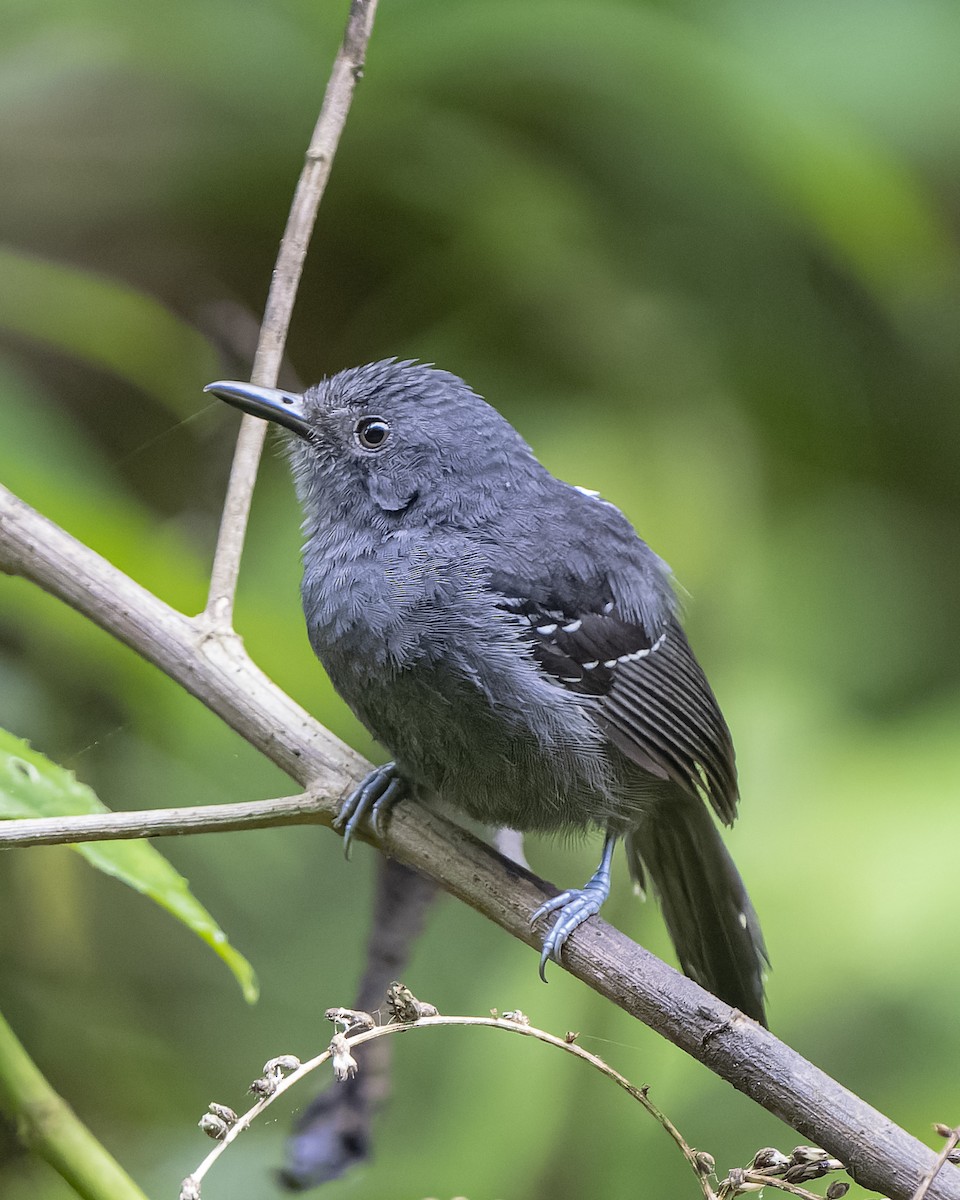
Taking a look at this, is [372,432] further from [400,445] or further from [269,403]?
[269,403]

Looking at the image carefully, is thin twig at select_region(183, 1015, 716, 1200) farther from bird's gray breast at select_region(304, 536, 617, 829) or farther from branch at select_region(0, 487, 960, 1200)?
bird's gray breast at select_region(304, 536, 617, 829)

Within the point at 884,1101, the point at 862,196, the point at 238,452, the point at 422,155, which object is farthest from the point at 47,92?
the point at 884,1101

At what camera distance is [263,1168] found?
1973 millimetres

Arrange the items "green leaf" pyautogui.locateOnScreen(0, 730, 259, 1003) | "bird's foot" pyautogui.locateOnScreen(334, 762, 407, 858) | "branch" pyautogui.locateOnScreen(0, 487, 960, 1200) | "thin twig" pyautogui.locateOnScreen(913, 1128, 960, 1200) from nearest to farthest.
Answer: "thin twig" pyautogui.locateOnScreen(913, 1128, 960, 1200) → "green leaf" pyautogui.locateOnScreen(0, 730, 259, 1003) → "branch" pyautogui.locateOnScreen(0, 487, 960, 1200) → "bird's foot" pyautogui.locateOnScreen(334, 762, 407, 858)

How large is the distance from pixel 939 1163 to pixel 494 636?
3.01 ft

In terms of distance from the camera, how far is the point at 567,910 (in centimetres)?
175

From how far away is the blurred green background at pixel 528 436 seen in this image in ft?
7.25

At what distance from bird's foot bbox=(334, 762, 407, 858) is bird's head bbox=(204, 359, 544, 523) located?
43 cm

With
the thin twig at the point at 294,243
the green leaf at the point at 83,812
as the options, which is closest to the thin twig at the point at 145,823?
the green leaf at the point at 83,812

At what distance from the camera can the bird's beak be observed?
6.06ft

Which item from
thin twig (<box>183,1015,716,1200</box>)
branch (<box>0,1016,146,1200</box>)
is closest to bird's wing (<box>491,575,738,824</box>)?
thin twig (<box>183,1015,716,1200</box>)

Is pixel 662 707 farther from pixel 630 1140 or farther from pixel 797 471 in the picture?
pixel 797 471

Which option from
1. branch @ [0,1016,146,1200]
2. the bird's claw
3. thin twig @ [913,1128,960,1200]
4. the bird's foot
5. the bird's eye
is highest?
the bird's eye

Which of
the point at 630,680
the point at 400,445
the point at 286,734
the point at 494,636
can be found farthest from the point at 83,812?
the point at 630,680
